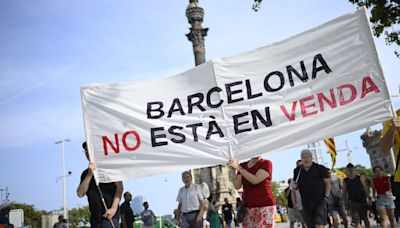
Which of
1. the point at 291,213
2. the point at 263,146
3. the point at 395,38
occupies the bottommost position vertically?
the point at 291,213

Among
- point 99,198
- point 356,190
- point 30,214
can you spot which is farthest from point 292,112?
point 30,214

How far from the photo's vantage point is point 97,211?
5.36m

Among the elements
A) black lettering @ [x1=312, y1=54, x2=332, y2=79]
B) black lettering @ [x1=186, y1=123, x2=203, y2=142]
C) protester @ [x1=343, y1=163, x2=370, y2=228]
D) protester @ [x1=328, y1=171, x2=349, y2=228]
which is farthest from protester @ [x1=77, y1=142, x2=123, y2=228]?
protester @ [x1=328, y1=171, x2=349, y2=228]

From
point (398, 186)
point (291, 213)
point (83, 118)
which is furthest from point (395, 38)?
point (83, 118)

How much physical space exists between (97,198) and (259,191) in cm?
201

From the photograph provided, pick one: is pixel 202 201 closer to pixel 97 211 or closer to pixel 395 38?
pixel 97 211

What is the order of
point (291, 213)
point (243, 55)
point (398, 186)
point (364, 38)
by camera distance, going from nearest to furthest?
1. point (364, 38)
2. point (243, 55)
3. point (398, 186)
4. point (291, 213)

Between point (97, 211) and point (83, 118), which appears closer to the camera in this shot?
point (97, 211)

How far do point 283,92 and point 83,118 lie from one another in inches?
107

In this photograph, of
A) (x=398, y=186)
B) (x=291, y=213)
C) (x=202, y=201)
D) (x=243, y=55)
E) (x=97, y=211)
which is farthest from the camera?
(x=291, y=213)

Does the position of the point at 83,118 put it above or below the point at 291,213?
above

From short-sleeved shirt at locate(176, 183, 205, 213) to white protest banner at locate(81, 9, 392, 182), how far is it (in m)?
2.16

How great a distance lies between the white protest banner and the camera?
18.5 feet

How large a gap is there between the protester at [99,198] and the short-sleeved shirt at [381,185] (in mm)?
6933
